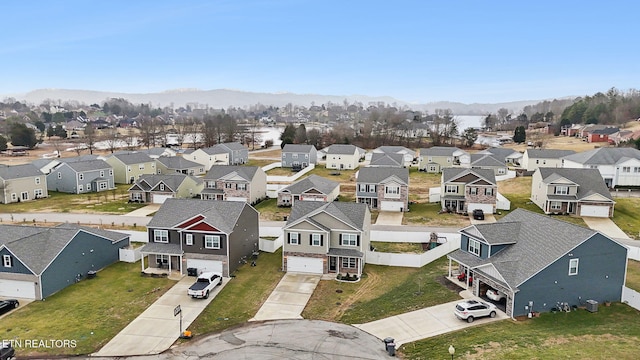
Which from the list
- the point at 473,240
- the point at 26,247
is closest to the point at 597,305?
the point at 473,240

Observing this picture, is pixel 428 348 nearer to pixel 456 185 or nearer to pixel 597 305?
pixel 597 305

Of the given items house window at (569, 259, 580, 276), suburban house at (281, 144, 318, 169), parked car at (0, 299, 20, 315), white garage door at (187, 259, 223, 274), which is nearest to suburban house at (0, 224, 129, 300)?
parked car at (0, 299, 20, 315)

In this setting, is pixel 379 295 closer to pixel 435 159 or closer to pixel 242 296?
pixel 242 296

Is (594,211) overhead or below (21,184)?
below

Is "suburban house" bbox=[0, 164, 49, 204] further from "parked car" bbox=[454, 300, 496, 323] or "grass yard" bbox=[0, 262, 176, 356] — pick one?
"parked car" bbox=[454, 300, 496, 323]

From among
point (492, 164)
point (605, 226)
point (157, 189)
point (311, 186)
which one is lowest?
point (605, 226)

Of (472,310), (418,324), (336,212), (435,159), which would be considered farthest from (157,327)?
(435,159)
